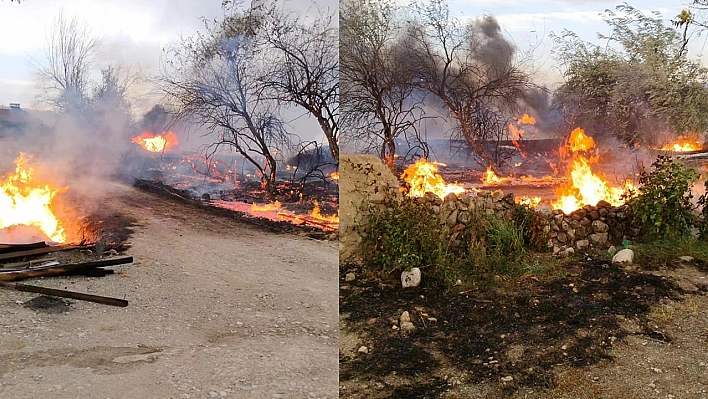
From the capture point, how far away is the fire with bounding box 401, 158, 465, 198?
15.9 ft

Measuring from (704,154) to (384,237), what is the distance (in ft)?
8.60

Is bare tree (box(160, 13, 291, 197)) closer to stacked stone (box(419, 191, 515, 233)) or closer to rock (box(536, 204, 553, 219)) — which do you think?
stacked stone (box(419, 191, 515, 233))

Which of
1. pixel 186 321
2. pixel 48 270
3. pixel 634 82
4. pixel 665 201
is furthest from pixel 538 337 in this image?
pixel 48 270

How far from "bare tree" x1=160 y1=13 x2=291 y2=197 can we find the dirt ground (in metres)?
0.39

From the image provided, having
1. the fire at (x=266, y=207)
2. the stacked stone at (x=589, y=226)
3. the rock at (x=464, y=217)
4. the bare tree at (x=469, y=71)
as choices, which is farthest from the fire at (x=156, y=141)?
the stacked stone at (x=589, y=226)

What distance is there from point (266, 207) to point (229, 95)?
58 cm

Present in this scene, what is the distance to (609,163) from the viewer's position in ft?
16.9

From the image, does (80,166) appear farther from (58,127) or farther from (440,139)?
(440,139)

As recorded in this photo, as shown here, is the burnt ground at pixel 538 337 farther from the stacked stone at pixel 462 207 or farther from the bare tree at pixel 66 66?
the bare tree at pixel 66 66

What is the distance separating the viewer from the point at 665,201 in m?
4.68

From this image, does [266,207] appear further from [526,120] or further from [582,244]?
[582,244]

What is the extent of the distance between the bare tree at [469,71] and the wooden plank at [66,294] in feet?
9.18

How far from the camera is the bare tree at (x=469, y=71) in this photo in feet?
15.6

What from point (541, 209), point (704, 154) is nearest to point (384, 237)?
point (541, 209)
